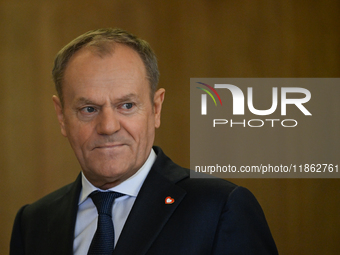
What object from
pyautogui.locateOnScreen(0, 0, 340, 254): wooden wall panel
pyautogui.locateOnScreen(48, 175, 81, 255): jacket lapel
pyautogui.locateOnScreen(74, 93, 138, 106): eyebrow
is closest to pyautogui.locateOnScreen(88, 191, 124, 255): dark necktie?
pyautogui.locateOnScreen(48, 175, 81, 255): jacket lapel

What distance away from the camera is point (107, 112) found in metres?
1.57

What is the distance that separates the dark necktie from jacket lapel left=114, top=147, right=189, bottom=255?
72 millimetres

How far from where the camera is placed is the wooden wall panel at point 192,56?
304cm

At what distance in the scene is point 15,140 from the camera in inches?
119

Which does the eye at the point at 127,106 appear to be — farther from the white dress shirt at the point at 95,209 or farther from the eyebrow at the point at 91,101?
the white dress shirt at the point at 95,209

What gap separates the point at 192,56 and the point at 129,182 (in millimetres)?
1692

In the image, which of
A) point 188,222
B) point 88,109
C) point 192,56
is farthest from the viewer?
point 192,56

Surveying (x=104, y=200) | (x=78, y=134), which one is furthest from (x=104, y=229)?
(x=78, y=134)

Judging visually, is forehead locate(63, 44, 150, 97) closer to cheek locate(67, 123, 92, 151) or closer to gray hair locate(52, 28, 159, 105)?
gray hair locate(52, 28, 159, 105)

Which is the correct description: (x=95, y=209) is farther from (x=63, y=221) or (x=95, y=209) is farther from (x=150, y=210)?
(x=150, y=210)

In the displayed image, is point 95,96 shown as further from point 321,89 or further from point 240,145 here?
point 321,89

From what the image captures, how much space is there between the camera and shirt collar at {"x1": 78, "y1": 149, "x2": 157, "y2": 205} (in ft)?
5.47

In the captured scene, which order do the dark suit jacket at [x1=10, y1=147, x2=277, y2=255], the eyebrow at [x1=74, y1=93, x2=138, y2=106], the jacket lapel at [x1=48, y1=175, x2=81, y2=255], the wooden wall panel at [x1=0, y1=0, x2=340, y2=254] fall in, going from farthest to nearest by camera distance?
1. the wooden wall panel at [x1=0, y1=0, x2=340, y2=254]
2. the jacket lapel at [x1=48, y1=175, x2=81, y2=255]
3. the eyebrow at [x1=74, y1=93, x2=138, y2=106]
4. the dark suit jacket at [x1=10, y1=147, x2=277, y2=255]

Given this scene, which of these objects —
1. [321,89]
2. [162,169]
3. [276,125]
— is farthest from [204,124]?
[162,169]
